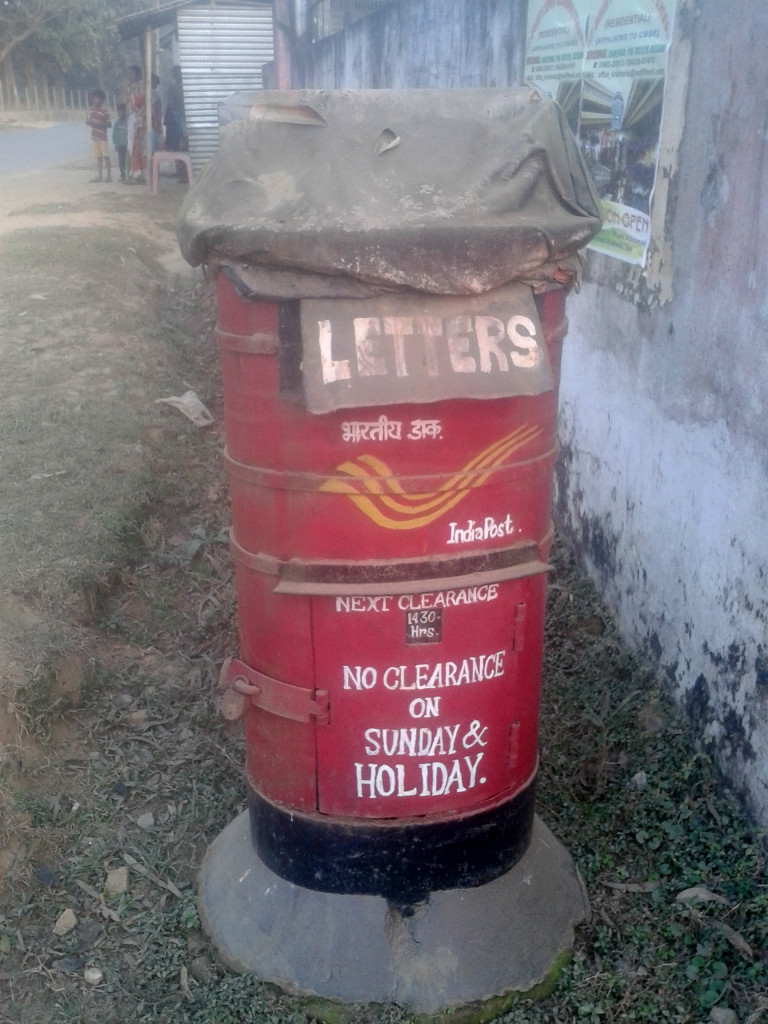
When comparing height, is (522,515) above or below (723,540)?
above

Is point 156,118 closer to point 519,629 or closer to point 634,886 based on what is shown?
point 519,629

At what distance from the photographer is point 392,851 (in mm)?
2330

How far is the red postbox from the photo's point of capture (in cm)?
191

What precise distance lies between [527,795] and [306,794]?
0.62 metres

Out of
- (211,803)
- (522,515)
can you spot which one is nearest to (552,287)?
(522,515)

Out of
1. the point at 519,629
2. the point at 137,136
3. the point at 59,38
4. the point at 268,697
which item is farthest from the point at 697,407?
the point at 59,38

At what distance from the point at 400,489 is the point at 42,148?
88.9 ft

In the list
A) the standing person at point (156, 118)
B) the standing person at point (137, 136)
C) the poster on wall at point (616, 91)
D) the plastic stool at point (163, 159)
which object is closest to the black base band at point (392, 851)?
the poster on wall at point (616, 91)

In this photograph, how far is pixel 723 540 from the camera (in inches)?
109

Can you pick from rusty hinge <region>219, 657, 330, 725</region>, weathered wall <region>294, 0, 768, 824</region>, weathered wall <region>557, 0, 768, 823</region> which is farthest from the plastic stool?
rusty hinge <region>219, 657, 330, 725</region>

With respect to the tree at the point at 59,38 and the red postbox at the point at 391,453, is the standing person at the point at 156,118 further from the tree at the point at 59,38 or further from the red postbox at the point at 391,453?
the tree at the point at 59,38

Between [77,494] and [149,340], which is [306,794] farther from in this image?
[149,340]

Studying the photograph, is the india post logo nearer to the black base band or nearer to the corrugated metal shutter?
the black base band

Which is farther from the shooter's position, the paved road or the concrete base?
the paved road
